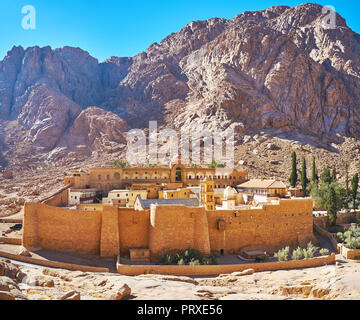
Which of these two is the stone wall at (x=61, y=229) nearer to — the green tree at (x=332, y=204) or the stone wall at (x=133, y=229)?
the stone wall at (x=133, y=229)

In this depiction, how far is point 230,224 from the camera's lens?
24.4 meters

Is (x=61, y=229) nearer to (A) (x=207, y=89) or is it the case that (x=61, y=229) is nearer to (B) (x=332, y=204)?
(B) (x=332, y=204)

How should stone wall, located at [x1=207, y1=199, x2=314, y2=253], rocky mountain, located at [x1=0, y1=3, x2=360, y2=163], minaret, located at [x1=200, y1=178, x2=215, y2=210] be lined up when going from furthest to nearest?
1. rocky mountain, located at [x1=0, y1=3, x2=360, y2=163]
2. minaret, located at [x1=200, y1=178, x2=215, y2=210]
3. stone wall, located at [x1=207, y1=199, x2=314, y2=253]

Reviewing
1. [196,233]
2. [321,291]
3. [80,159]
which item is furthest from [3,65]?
[321,291]

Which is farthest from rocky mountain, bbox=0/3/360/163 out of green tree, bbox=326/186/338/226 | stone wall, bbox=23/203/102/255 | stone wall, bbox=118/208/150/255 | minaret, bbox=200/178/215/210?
stone wall, bbox=23/203/102/255

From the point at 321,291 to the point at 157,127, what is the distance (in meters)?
73.6

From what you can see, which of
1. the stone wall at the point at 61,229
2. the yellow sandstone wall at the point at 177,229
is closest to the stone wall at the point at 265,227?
the yellow sandstone wall at the point at 177,229

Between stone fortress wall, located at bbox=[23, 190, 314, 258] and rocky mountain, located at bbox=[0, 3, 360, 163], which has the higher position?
rocky mountain, located at bbox=[0, 3, 360, 163]

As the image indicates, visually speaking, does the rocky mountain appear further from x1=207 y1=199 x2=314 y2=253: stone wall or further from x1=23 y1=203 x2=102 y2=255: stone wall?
x1=23 y1=203 x2=102 y2=255: stone wall

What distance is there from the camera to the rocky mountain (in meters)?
79.6

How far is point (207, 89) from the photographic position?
95.0 meters

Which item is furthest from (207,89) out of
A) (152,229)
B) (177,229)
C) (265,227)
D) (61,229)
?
(61,229)

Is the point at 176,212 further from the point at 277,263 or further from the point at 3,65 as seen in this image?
the point at 3,65

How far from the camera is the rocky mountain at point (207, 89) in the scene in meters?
79.6
